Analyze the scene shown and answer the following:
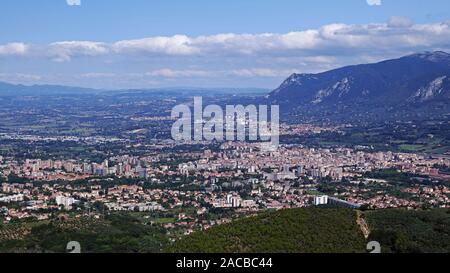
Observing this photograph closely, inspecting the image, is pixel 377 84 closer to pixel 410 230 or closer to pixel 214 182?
pixel 214 182

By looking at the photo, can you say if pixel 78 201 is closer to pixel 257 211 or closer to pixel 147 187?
pixel 147 187

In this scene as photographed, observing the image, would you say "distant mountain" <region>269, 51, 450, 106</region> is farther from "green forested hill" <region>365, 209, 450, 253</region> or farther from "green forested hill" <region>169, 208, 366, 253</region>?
"green forested hill" <region>169, 208, 366, 253</region>

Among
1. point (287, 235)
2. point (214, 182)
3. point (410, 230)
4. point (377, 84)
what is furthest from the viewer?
point (377, 84)

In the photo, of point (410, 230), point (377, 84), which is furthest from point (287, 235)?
point (377, 84)

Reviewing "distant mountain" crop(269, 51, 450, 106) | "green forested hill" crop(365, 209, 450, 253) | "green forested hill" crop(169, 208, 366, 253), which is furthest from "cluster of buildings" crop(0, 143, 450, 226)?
"distant mountain" crop(269, 51, 450, 106)

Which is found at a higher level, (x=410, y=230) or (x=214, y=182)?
(x=410, y=230)
